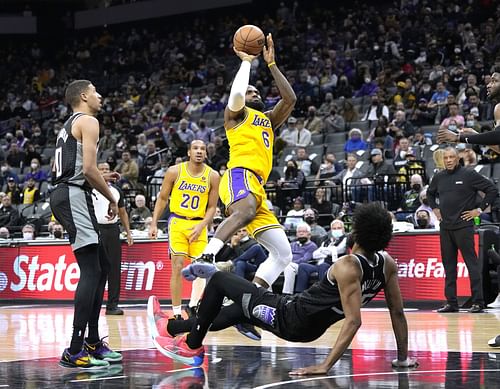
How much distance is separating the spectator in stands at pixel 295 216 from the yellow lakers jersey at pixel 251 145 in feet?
25.6

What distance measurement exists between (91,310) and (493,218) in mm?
8602

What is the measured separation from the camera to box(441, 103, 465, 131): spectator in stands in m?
17.2

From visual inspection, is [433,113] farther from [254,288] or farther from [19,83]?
[19,83]

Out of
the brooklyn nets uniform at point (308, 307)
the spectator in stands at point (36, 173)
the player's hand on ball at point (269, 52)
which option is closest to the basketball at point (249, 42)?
the player's hand on ball at point (269, 52)

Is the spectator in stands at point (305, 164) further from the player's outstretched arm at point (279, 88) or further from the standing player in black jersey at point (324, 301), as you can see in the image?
the standing player in black jersey at point (324, 301)

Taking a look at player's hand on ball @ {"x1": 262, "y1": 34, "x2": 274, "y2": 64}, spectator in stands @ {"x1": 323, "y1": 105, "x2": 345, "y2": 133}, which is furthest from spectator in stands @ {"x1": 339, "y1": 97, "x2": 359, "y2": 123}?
player's hand on ball @ {"x1": 262, "y1": 34, "x2": 274, "y2": 64}

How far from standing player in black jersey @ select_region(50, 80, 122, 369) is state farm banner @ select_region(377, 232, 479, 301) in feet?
23.8

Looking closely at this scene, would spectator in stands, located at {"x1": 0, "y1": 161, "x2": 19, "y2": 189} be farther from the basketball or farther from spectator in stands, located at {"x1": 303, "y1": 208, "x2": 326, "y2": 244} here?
the basketball

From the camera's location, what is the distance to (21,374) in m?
6.51

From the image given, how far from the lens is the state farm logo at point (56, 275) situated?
1586cm

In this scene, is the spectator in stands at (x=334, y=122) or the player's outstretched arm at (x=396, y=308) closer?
the player's outstretched arm at (x=396, y=308)

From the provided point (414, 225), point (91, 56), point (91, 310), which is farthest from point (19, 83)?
point (91, 310)

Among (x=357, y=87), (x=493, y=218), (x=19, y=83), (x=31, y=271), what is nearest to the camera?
(x=493, y=218)

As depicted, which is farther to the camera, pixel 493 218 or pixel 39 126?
pixel 39 126
